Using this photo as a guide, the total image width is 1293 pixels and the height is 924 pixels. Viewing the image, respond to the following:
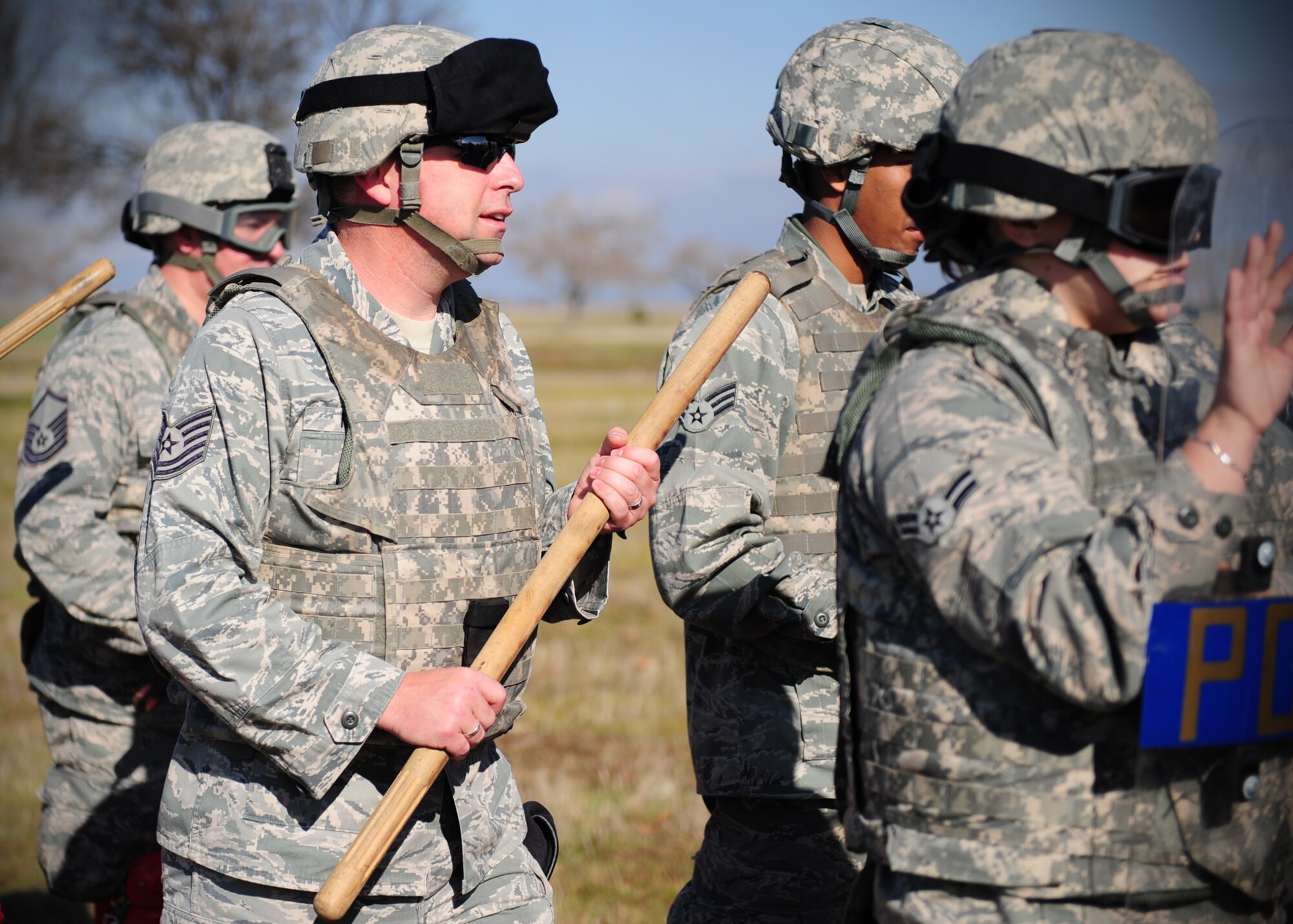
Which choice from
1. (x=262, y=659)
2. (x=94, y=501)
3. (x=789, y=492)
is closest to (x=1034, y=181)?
(x=789, y=492)

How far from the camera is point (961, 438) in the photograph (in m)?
2.09

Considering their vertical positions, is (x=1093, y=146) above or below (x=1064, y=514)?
above

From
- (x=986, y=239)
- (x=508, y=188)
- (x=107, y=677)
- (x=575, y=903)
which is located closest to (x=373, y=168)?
(x=508, y=188)

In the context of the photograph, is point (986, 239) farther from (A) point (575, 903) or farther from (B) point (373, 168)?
(A) point (575, 903)

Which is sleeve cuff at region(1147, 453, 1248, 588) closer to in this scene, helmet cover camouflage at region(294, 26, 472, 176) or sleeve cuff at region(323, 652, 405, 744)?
sleeve cuff at region(323, 652, 405, 744)

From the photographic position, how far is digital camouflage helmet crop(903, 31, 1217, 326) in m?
2.19

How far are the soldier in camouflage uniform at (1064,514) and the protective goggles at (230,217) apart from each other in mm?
3783

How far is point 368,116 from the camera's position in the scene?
3.17 meters

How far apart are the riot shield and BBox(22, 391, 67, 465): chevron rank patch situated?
382 centimetres

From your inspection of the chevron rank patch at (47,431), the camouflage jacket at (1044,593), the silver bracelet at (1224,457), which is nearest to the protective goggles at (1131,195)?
the camouflage jacket at (1044,593)

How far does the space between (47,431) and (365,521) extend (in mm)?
2354

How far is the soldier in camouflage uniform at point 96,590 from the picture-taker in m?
4.70

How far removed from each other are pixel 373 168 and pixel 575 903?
3364 millimetres

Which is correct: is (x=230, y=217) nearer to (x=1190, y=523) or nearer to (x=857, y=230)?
(x=857, y=230)
